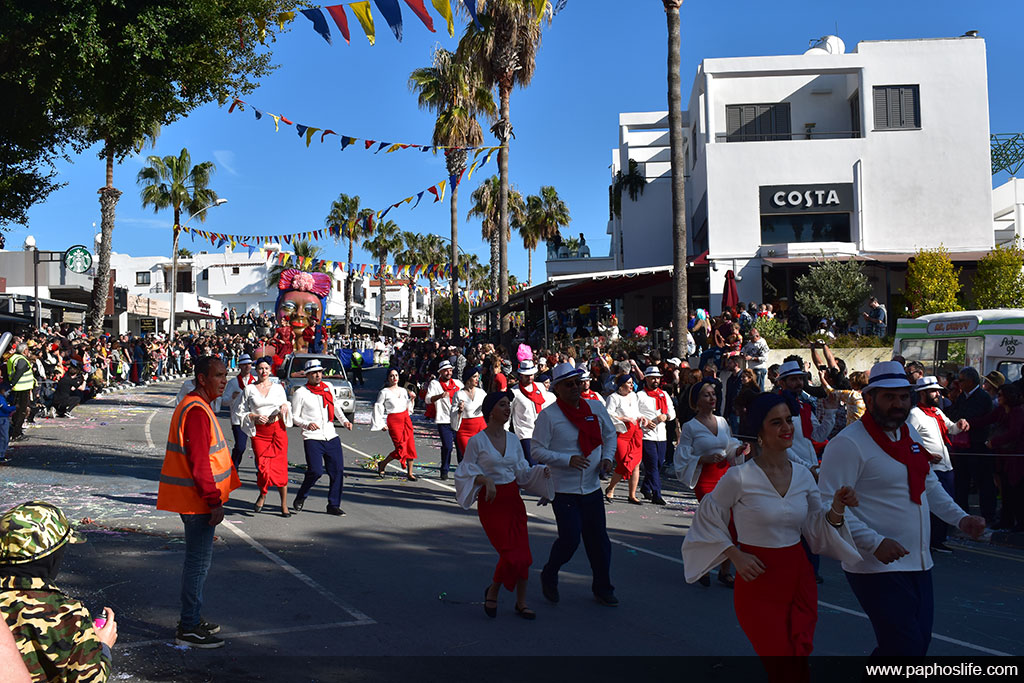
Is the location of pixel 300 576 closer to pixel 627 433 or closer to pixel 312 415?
pixel 312 415

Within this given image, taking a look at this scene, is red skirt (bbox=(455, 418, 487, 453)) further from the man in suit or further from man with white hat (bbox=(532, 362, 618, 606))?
the man in suit

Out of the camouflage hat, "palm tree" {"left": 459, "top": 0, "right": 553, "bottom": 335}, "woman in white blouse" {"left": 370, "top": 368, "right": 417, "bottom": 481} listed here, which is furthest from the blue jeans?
"palm tree" {"left": 459, "top": 0, "right": 553, "bottom": 335}

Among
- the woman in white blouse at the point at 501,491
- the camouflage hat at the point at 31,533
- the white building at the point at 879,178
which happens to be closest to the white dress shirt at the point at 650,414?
the woman in white blouse at the point at 501,491

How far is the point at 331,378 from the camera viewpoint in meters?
23.1

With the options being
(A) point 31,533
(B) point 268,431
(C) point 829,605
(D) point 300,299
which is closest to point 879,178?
(D) point 300,299

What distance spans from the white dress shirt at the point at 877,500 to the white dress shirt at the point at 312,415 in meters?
6.89

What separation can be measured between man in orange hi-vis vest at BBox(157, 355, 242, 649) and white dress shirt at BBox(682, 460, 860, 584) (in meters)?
3.16

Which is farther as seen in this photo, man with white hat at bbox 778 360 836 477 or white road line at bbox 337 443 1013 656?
man with white hat at bbox 778 360 836 477

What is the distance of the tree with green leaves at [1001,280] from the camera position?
24453mm

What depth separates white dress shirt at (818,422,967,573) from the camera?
4188 mm

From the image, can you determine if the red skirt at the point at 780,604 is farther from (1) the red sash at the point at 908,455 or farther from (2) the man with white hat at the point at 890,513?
(1) the red sash at the point at 908,455

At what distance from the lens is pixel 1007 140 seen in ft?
136

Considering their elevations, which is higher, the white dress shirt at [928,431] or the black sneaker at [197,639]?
the white dress shirt at [928,431]

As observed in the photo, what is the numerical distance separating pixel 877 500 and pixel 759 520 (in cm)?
62
